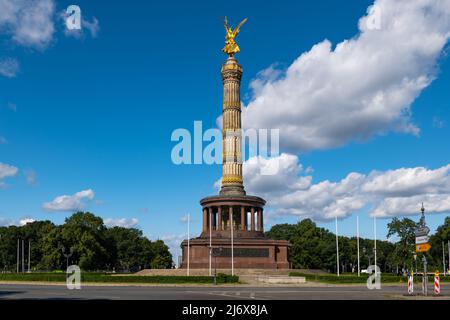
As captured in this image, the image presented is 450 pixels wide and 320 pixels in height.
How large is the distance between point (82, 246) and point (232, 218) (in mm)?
33062

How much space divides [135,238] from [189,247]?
72.5m

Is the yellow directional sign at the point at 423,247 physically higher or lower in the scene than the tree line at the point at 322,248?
higher

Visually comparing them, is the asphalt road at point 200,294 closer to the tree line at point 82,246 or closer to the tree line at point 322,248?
the tree line at point 82,246

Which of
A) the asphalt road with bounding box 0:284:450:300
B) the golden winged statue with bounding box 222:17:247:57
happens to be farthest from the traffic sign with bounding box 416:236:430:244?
the golden winged statue with bounding box 222:17:247:57

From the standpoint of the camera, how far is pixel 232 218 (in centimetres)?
7506

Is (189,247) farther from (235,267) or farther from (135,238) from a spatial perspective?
(135,238)

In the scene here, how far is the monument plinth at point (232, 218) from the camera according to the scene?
7019cm

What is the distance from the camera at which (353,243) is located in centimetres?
12331

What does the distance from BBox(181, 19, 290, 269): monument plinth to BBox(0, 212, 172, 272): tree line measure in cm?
2804

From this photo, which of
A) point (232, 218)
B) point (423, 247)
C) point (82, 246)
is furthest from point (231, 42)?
point (423, 247)

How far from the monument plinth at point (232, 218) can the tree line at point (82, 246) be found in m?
28.0

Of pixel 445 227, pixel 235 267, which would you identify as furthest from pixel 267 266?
pixel 445 227

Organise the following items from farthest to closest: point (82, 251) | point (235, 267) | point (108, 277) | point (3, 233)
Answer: point (3, 233) → point (82, 251) → point (235, 267) → point (108, 277)

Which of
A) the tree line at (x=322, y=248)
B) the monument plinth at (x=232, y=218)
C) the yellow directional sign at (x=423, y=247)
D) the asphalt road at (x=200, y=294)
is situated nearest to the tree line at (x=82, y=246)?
the monument plinth at (x=232, y=218)
